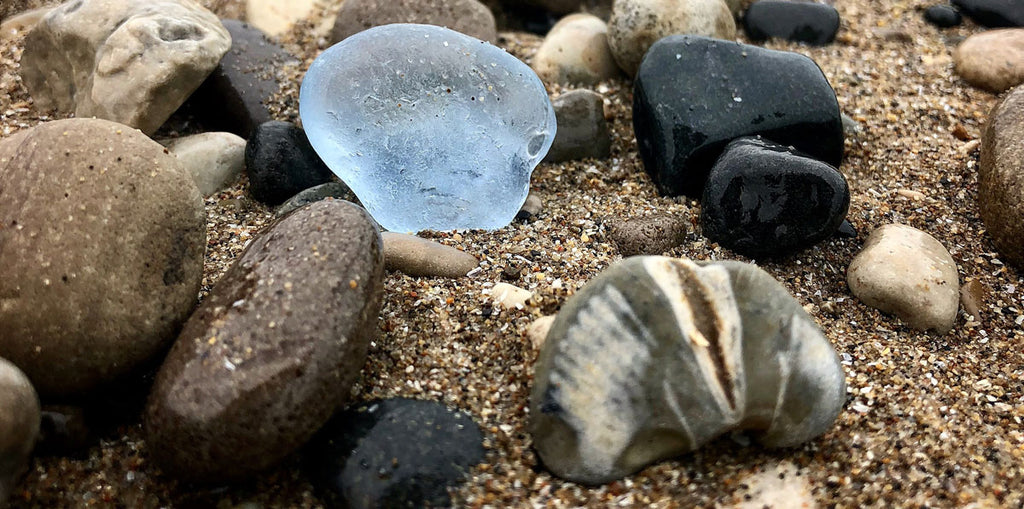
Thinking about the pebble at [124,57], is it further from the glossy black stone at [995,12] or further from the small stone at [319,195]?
the glossy black stone at [995,12]

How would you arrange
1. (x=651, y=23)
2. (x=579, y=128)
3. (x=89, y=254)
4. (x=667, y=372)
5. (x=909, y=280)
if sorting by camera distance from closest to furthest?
(x=667, y=372) < (x=89, y=254) < (x=909, y=280) < (x=579, y=128) < (x=651, y=23)

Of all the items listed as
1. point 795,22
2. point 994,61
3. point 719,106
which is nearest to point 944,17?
point 994,61

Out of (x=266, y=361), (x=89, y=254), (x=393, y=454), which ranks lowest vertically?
(x=393, y=454)

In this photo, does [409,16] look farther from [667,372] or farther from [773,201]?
[667,372]

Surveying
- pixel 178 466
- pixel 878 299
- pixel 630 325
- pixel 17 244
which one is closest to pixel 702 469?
pixel 630 325

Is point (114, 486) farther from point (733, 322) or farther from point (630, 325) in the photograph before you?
point (733, 322)

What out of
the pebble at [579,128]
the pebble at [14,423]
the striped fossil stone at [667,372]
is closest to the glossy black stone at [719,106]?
the pebble at [579,128]
